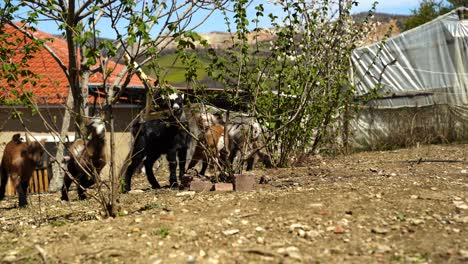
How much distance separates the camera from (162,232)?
4.96 metres

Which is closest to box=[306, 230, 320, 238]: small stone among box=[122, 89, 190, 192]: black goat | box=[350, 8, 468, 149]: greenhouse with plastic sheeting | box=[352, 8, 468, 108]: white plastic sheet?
box=[122, 89, 190, 192]: black goat

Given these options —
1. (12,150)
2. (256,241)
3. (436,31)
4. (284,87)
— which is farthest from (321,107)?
(436,31)

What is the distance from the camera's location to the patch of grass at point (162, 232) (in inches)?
194

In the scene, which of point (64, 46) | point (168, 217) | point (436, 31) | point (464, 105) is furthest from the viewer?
point (64, 46)

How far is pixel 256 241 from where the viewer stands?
15.6 ft

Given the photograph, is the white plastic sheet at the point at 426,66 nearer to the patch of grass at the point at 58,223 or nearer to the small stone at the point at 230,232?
the patch of grass at the point at 58,223

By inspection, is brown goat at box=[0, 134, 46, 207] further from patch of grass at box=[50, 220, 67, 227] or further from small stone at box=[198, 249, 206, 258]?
small stone at box=[198, 249, 206, 258]

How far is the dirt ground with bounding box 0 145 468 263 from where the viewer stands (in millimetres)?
4461

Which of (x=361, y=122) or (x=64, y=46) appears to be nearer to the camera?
(x=361, y=122)

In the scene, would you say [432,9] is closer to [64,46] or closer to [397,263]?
[64,46]

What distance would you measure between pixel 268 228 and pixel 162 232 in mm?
868

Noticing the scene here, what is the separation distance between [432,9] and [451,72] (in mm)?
19508

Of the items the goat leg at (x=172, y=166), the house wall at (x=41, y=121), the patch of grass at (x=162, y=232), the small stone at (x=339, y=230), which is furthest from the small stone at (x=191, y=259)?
the house wall at (x=41, y=121)

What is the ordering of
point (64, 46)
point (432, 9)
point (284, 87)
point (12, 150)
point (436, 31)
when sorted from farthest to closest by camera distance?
point (432, 9) < point (64, 46) < point (436, 31) < point (284, 87) < point (12, 150)
